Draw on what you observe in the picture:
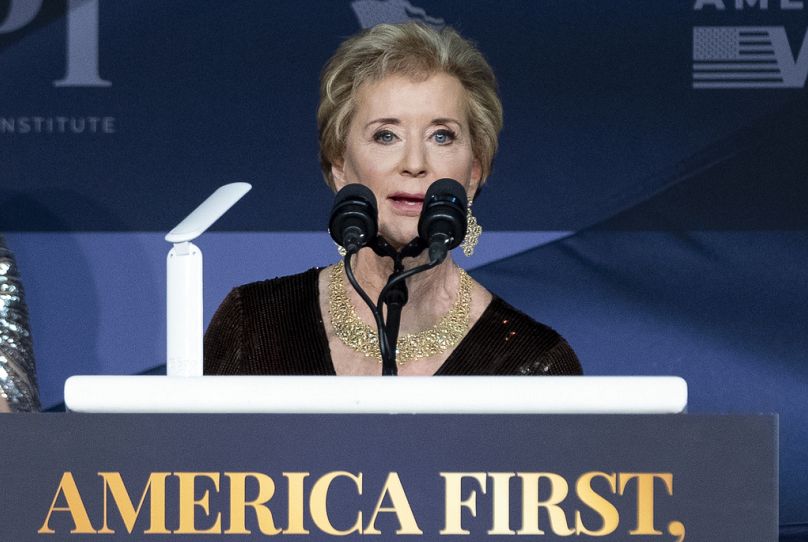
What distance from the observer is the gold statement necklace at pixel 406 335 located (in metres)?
2.57

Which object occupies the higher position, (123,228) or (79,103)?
(79,103)

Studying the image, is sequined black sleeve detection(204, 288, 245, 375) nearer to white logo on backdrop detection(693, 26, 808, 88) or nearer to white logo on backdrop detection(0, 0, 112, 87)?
white logo on backdrop detection(0, 0, 112, 87)

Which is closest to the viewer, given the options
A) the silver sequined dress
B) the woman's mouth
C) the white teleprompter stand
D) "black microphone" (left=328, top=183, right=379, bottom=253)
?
the white teleprompter stand

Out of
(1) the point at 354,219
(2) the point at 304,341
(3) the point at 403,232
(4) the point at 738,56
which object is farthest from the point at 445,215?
(4) the point at 738,56

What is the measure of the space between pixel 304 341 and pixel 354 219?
39.2 inches

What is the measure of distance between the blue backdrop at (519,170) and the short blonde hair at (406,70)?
2.81 feet

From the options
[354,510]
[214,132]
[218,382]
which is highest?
[214,132]

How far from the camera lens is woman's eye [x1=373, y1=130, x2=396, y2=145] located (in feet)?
8.36

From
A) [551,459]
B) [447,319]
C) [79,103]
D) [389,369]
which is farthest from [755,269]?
[551,459]

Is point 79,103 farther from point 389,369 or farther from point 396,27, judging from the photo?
point 389,369

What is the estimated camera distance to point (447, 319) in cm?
264

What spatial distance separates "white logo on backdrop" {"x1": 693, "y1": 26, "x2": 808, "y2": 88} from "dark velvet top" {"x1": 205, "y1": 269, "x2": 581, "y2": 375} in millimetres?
1096

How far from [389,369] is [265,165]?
2.02 meters

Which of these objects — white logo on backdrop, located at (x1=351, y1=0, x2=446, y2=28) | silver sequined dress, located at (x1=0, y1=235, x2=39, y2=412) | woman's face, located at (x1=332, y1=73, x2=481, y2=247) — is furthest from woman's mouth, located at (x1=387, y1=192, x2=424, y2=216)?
white logo on backdrop, located at (x1=351, y1=0, x2=446, y2=28)
